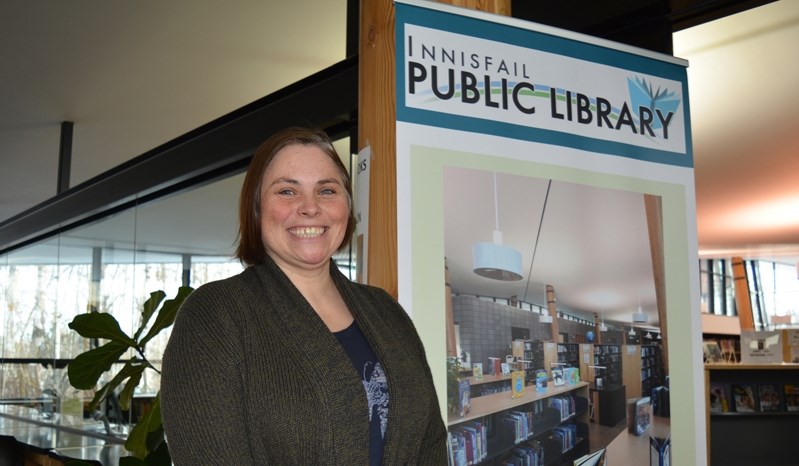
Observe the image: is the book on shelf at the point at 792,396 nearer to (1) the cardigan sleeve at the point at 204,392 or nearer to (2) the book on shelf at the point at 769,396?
(2) the book on shelf at the point at 769,396

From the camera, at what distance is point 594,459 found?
6.30ft

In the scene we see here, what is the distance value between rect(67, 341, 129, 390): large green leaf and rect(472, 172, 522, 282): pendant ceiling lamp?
1.07m

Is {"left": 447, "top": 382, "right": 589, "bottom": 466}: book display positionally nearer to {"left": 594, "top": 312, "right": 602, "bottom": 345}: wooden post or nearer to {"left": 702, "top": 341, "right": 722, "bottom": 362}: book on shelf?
{"left": 594, "top": 312, "right": 602, "bottom": 345}: wooden post

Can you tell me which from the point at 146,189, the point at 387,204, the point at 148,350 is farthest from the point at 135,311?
the point at 387,204

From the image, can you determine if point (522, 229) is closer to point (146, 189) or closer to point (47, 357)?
point (146, 189)

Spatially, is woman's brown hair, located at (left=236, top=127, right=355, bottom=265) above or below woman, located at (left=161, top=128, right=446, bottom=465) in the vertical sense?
above

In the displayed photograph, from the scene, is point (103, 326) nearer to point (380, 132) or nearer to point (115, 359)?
point (115, 359)

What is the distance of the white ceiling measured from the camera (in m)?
2.01

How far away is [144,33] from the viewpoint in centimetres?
394

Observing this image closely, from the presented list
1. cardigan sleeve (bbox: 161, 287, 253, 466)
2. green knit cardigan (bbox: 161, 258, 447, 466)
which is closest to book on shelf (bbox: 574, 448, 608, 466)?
green knit cardigan (bbox: 161, 258, 447, 466)

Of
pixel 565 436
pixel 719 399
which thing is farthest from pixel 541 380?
pixel 719 399

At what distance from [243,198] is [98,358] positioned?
1092mm

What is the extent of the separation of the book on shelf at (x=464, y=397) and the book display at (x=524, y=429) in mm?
10

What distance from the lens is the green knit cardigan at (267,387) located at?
3.65ft
